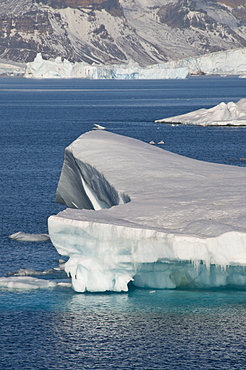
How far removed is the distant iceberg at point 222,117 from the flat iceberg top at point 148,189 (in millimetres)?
40210

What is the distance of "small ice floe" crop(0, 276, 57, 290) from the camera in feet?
63.7

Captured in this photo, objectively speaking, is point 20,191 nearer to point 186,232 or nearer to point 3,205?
point 3,205

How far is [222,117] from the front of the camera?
7588 centimetres

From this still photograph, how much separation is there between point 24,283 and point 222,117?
5897 centimetres

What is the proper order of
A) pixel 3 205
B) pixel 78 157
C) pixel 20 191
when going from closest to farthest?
1. pixel 78 157
2. pixel 3 205
3. pixel 20 191

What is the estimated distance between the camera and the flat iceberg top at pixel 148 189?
61.1 ft

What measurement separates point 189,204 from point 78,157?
9260 millimetres

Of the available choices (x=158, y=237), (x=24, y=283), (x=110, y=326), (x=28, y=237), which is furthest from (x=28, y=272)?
(x=158, y=237)

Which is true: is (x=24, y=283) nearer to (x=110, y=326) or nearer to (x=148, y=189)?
(x=110, y=326)

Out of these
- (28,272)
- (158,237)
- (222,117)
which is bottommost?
(222,117)

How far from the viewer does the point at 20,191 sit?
35.0m

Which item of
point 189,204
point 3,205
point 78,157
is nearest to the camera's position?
point 189,204

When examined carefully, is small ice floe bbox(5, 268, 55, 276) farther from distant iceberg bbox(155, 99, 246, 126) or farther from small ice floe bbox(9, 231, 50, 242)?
distant iceberg bbox(155, 99, 246, 126)

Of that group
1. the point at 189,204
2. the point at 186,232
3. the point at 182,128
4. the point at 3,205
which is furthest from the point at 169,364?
the point at 182,128
